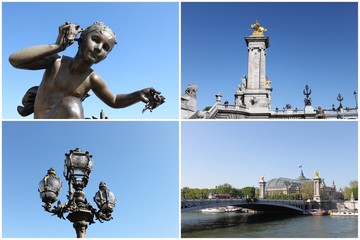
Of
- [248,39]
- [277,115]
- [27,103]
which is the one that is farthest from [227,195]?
[27,103]

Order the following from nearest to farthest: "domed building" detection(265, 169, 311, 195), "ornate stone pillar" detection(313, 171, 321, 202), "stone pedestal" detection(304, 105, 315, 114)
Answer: "stone pedestal" detection(304, 105, 315, 114) → "ornate stone pillar" detection(313, 171, 321, 202) → "domed building" detection(265, 169, 311, 195)

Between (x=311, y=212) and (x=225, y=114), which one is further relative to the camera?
(x=311, y=212)

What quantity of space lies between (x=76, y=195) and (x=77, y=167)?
9.3 inches

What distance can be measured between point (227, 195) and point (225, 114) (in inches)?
414

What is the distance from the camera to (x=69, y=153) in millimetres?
4285

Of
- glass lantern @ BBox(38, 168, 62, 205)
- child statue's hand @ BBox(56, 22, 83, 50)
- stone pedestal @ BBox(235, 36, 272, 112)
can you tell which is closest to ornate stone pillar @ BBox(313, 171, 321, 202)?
stone pedestal @ BBox(235, 36, 272, 112)

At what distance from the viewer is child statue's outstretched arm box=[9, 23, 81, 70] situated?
4090 millimetres

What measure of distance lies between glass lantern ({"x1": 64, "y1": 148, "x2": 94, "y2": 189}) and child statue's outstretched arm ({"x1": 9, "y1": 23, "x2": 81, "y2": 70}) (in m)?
0.81

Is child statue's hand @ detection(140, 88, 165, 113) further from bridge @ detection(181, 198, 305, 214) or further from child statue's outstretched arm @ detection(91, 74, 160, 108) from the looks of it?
bridge @ detection(181, 198, 305, 214)

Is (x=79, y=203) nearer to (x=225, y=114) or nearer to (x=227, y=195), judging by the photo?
(x=225, y=114)

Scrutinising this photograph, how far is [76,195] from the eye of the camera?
4.22 metres

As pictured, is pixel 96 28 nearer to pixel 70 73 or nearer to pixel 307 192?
pixel 70 73

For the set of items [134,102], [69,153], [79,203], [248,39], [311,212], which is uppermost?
[248,39]

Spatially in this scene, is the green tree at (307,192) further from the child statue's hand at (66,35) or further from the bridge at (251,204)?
the child statue's hand at (66,35)
